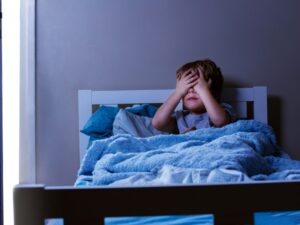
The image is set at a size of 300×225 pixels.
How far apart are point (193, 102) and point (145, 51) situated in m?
0.41

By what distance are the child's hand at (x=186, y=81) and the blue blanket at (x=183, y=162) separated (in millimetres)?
353

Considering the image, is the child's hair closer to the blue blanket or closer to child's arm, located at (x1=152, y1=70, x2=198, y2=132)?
child's arm, located at (x1=152, y1=70, x2=198, y2=132)

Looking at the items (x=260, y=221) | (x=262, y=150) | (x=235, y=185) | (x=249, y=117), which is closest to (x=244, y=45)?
(x=249, y=117)

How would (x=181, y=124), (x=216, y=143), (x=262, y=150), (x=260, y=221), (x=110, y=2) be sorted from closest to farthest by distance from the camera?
(x=260, y=221) → (x=216, y=143) → (x=262, y=150) → (x=181, y=124) → (x=110, y=2)

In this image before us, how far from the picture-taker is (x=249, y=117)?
1960mm

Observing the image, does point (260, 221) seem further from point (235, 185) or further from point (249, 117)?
point (249, 117)

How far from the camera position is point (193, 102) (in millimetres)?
1682

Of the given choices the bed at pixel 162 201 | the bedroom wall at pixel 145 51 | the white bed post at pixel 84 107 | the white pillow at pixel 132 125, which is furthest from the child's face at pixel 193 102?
the bed at pixel 162 201

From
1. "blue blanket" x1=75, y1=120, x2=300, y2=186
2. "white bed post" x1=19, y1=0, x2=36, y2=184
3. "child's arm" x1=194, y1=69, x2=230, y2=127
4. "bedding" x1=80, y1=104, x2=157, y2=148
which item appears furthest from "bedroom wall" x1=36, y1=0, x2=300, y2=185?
"blue blanket" x1=75, y1=120, x2=300, y2=186

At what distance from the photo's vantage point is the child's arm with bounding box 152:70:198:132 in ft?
5.35

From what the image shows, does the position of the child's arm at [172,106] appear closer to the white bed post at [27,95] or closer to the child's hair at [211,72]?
the child's hair at [211,72]

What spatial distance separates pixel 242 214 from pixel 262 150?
2.31ft

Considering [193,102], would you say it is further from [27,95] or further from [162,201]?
[162,201]

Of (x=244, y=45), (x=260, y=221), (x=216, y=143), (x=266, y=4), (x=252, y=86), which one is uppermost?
(x=266, y=4)
